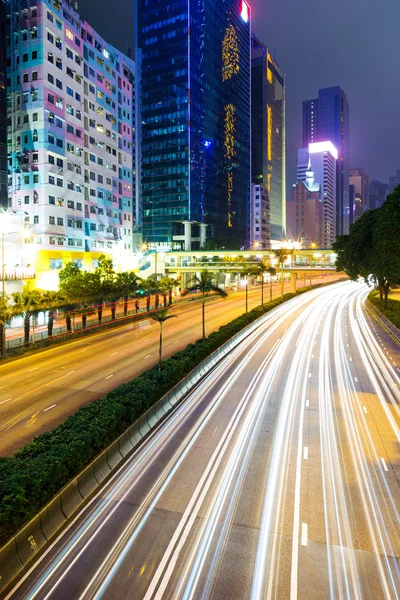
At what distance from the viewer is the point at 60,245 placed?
72.5m

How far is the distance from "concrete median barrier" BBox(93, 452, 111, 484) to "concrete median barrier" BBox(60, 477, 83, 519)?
1.32m

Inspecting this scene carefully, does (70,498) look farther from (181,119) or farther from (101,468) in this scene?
(181,119)

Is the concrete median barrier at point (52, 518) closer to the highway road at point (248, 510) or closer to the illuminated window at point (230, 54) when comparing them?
the highway road at point (248, 510)

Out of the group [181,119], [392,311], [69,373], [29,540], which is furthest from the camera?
[181,119]

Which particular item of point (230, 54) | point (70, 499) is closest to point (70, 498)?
point (70, 499)

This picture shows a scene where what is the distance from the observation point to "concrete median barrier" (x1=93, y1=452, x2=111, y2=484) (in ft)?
53.5

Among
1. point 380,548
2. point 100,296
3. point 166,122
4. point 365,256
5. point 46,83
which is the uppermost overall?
point 166,122

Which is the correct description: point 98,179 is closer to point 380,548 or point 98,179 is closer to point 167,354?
point 167,354

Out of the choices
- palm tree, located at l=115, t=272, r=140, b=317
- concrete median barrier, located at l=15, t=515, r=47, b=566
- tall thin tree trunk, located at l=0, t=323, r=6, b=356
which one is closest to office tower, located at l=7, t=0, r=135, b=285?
palm tree, located at l=115, t=272, r=140, b=317

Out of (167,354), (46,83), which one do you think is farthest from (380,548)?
(46,83)

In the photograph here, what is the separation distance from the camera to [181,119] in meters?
147

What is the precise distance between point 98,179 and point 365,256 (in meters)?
53.9

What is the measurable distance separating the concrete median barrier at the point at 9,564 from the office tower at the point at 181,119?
462 feet

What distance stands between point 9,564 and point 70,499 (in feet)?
10.5
